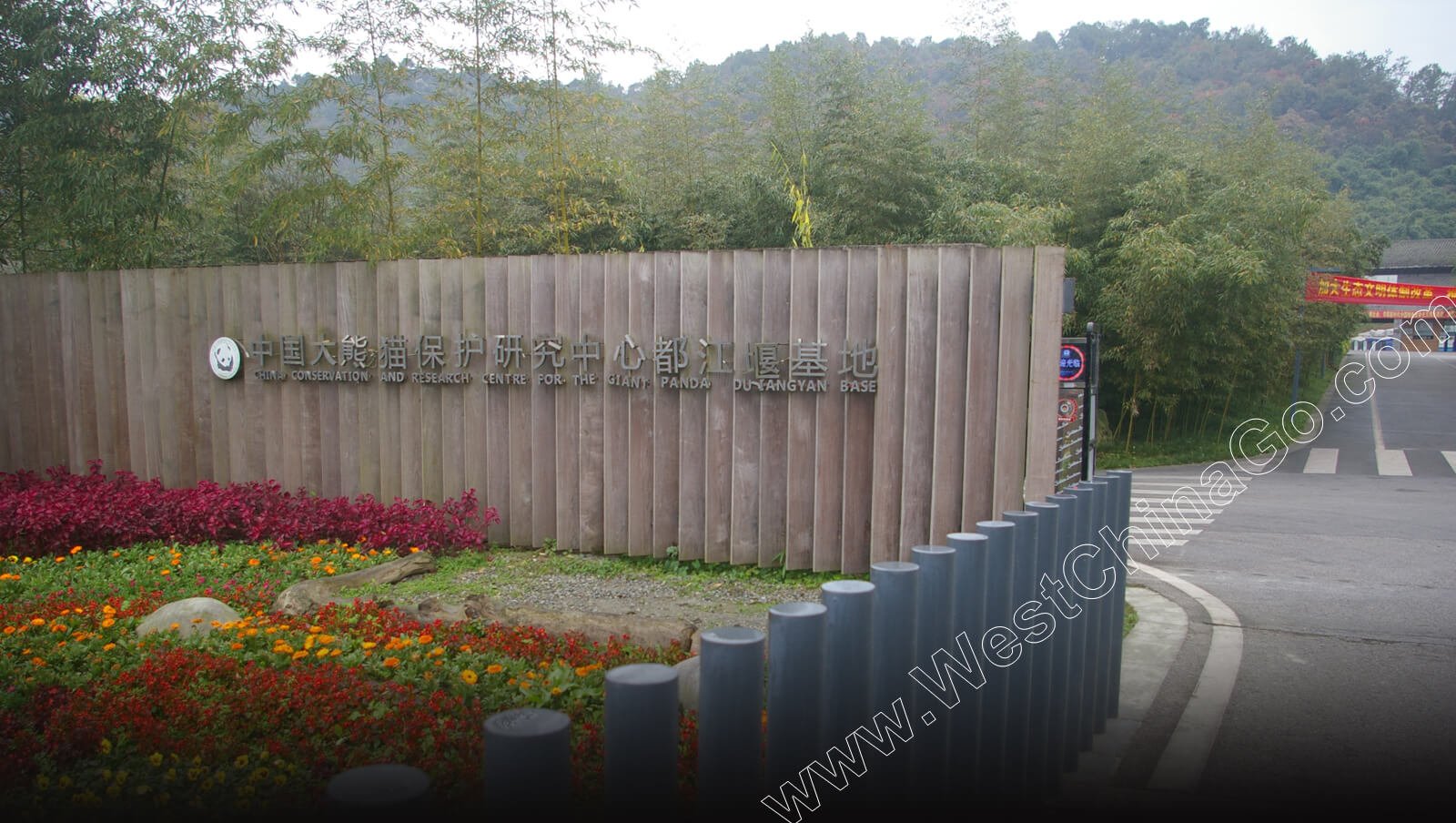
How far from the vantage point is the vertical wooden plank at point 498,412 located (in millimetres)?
6176

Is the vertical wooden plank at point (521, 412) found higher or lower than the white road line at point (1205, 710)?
higher

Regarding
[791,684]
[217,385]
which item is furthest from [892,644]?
[217,385]

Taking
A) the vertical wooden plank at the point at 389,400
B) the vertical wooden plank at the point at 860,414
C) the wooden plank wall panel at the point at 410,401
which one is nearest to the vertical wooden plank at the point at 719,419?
the vertical wooden plank at the point at 860,414

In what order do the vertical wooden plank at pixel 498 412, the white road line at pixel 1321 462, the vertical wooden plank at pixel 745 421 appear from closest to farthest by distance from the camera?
the vertical wooden plank at pixel 745 421, the vertical wooden plank at pixel 498 412, the white road line at pixel 1321 462

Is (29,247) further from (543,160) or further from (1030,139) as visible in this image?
(1030,139)

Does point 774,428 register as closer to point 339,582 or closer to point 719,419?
point 719,419

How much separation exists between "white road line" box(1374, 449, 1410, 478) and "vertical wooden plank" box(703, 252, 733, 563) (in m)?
10.5

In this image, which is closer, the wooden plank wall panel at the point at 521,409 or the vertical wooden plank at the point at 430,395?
the wooden plank wall panel at the point at 521,409

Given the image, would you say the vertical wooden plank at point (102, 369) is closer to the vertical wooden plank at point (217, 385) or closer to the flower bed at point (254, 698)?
the vertical wooden plank at point (217, 385)

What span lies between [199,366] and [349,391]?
1332 millimetres

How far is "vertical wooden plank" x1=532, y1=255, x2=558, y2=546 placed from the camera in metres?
6.05

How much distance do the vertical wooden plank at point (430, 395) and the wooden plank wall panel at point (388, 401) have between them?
179mm

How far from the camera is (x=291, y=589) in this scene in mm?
4562

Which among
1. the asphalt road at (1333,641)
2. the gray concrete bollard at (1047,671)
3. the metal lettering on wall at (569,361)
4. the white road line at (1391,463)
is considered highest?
the metal lettering on wall at (569,361)
